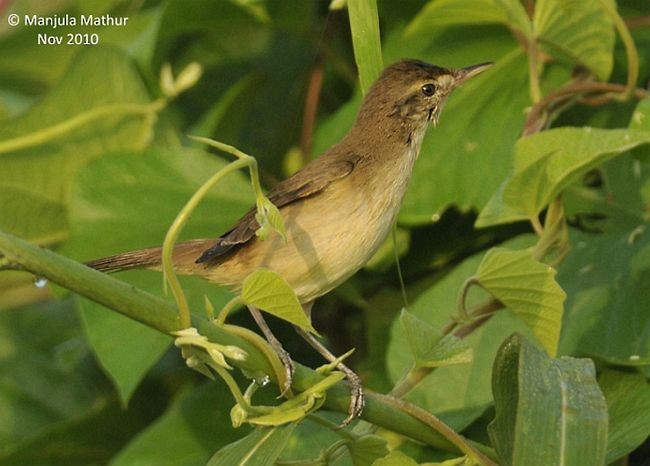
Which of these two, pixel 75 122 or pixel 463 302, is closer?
pixel 463 302

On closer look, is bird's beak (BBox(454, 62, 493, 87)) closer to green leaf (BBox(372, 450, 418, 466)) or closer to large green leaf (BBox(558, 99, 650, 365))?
large green leaf (BBox(558, 99, 650, 365))

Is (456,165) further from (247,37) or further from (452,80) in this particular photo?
(247,37)

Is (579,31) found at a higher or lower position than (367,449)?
higher

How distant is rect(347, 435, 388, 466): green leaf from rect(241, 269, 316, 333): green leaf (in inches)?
10.6

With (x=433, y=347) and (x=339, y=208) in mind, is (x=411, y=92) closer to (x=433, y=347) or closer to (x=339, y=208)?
(x=339, y=208)

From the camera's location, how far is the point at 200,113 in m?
3.29

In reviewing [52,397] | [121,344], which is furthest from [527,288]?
[52,397]

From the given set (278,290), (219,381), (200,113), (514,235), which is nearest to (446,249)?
(514,235)

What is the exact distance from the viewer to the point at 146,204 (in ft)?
9.09

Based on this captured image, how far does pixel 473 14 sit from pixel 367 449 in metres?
1.10

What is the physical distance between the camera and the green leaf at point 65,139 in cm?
295

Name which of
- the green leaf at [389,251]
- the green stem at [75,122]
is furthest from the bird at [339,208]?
the green stem at [75,122]

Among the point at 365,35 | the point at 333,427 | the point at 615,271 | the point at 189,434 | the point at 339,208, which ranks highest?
the point at 365,35

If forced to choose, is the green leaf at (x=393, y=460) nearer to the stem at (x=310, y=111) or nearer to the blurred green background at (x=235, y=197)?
the blurred green background at (x=235, y=197)
